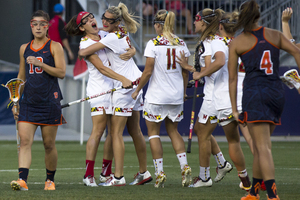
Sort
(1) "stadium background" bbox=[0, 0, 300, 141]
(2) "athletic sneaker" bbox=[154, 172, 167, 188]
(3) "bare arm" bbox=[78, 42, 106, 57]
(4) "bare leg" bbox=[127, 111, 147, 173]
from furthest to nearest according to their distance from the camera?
(1) "stadium background" bbox=[0, 0, 300, 141]
(4) "bare leg" bbox=[127, 111, 147, 173]
(3) "bare arm" bbox=[78, 42, 106, 57]
(2) "athletic sneaker" bbox=[154, 172, 167, 188]

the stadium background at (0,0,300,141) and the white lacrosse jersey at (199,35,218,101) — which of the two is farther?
the stadium background at (0,0,300,141)

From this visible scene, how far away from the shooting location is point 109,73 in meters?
5.26

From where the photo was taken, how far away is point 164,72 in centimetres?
527

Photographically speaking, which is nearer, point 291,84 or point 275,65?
point 275,65

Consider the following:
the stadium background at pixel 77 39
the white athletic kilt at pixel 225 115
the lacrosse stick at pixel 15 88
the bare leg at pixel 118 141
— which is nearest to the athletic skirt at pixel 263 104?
the white athletic kilt at pixel 225 115

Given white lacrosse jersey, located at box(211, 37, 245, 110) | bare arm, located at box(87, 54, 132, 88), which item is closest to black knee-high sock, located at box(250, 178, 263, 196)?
white lacrosse jersey, located at box(211, 37, 245, 110)

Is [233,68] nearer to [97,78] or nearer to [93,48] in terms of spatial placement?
[93,48]

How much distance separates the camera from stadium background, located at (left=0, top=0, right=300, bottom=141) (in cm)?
1226

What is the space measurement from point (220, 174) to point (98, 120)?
1490 mm

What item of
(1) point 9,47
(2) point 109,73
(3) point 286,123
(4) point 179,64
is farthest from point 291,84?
(1) point 9,47

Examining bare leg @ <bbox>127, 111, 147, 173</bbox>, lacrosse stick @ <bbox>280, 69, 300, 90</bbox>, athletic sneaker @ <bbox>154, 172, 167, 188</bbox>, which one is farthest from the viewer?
bare leg @ <bbox>127, 111, 147, 173</bbox>

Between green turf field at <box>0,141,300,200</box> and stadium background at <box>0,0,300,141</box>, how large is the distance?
2453mm

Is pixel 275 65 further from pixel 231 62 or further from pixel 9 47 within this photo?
pixel 9 47

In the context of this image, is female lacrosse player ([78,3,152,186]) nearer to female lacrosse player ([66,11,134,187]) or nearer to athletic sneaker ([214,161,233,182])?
female lacrosse player ([66,11,134,187])
